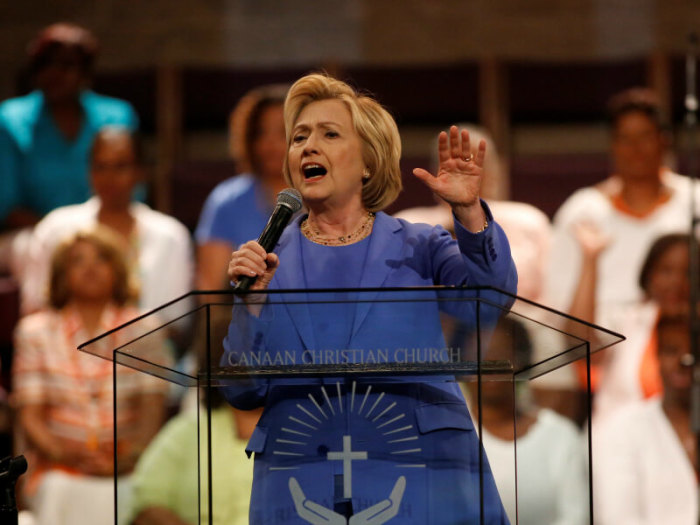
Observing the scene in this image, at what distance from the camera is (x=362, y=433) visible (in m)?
1.56

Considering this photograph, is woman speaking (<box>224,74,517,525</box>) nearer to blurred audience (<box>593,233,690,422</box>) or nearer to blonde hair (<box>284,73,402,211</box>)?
blonde hair (<box>284,73,402,211</box>)

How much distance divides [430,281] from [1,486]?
63 cm

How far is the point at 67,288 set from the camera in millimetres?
3648

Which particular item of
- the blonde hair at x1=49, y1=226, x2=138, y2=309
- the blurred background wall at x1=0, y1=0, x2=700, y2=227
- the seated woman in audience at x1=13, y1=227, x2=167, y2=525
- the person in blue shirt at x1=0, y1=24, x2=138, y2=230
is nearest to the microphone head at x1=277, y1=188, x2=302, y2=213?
the seated woman in audience at x1=13, y1=227, x2=167, y2=525

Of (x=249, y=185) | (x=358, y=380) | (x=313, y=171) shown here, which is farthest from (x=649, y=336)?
(x=358, y=380)

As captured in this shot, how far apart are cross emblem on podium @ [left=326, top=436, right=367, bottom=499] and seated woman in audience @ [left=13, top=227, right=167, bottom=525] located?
1904 mm

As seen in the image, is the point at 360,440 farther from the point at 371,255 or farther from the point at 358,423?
the point at 371,255

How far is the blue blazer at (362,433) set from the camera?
1.55 metres

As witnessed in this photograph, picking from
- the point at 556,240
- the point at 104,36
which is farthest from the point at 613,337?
the point at 104,36

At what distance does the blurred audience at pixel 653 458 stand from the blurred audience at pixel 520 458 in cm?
83

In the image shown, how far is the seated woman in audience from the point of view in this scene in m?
3.39

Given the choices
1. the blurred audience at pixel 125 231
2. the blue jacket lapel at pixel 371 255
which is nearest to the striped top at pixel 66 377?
the blurred audience at pixel 125 231

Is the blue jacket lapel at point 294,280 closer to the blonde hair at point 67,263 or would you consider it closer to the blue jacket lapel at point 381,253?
the blue jacket lapel at point 381,253

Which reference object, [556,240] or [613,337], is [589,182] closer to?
[556,240]
